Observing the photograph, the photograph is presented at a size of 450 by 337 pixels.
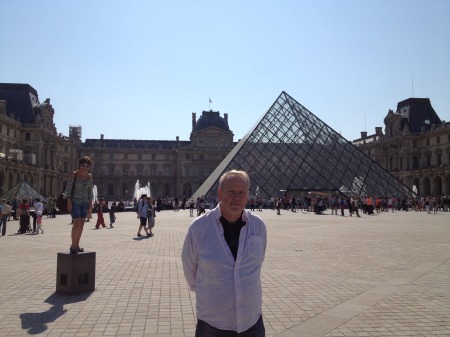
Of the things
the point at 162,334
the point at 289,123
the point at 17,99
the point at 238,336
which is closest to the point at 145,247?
the point at 162,334

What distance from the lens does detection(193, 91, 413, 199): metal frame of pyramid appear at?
29.2 metres

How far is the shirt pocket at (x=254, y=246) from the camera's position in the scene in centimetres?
233

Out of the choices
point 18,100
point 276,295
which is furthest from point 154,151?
point 276,295

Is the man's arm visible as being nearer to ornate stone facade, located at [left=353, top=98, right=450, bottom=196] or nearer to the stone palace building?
the stone palace building

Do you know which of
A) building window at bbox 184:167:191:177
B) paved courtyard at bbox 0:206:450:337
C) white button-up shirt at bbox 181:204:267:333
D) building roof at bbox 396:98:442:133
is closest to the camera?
white button-up shirt at bbox 181:204:267:333

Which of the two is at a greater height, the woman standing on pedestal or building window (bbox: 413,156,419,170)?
building window (bbox: 413,156,419,170)

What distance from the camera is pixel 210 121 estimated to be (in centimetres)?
7412

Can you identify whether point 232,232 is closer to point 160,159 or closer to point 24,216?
point 24,216

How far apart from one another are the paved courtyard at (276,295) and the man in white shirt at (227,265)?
1.59 metres

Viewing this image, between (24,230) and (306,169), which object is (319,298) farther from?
(306,169)

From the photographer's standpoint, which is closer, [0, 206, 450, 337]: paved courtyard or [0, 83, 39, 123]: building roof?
[0, 206, 450, 337]: paved courtyard

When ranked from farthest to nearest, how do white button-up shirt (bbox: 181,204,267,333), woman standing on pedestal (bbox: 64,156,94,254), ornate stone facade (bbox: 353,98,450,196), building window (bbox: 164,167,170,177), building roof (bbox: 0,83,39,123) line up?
1. building window (bbox: 164,167,170,177)
2. ornate stone facade (bbox: 353,98,450,196)
3. building roof (bbox: 0,83,39,123)
4. woman standing on pedestal (bbox: 64,156,94,254)
5. white button-up shirt (bbox: 181,204,267,333)

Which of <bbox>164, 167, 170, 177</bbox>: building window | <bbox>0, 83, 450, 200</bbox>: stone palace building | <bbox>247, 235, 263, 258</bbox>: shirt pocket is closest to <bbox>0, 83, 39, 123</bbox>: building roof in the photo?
<bbox>0, 83, 450, 200</bbox>: stone palace building

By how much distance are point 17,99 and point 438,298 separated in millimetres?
51713
